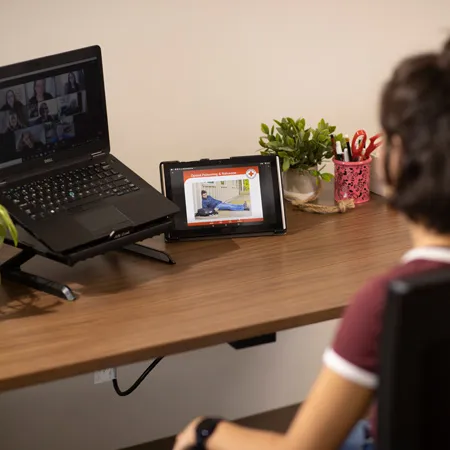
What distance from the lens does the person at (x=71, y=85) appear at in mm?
1555

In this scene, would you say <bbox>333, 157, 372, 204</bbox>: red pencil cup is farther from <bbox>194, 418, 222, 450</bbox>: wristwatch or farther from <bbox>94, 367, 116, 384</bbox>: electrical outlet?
<bbox>194, 418, 222, 450</bbox>: wristwatch

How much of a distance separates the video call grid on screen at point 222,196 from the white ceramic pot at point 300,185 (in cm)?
14

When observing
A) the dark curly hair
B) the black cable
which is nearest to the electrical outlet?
the black cable

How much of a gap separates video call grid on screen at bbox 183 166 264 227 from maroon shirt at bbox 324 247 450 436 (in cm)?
79

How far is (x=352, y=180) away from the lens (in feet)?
5.99

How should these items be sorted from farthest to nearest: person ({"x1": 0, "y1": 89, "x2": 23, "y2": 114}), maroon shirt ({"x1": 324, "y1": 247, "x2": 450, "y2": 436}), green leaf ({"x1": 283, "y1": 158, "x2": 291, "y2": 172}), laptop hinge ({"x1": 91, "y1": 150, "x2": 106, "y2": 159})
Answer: green leaf ({"x1": 283, "y1": 158, "x2": 291, "y2": 172}) → laptop hinge ({"x1": 91, "y1": 150, "x2": 106, "y2": 159}) → person ({"x1": 0, "y1": 89, "x2": 23, "y2": 114}) → maroon shirt ({"x1": 324, "y1": 247, "x2": 450, "y2": 436})

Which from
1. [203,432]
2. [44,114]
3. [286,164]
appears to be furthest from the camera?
[286,164]

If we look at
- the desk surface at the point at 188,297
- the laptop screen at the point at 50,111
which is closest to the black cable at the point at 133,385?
the desk surface at the point at 188,297

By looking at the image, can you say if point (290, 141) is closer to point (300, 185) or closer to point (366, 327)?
point (300, 185)

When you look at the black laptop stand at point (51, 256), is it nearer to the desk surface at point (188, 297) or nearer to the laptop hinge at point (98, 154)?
the desk surface at point (188, 297)

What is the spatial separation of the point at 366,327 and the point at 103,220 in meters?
0.74

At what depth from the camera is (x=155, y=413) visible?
2.13m

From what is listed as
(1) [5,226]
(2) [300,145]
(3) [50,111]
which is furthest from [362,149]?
(1) [5,226]

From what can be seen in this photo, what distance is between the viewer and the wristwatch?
43.3 inches
